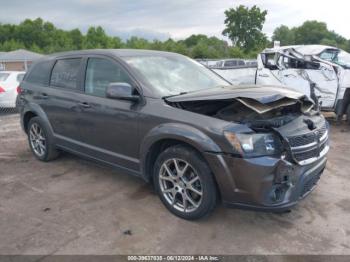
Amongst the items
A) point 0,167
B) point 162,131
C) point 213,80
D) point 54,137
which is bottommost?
point 0,167

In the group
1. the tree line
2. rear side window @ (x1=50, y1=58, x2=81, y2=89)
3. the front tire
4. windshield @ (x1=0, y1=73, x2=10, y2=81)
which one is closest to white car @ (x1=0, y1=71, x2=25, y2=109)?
windshield @ (x1=0, y1=73, x2=10, y2=81)

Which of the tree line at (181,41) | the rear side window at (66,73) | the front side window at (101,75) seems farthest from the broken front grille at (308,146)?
the tree line at (181,41)

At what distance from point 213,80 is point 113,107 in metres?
1.45

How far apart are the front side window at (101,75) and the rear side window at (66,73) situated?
0.27 meters

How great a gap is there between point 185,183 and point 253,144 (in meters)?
0.84

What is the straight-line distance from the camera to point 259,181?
285cm

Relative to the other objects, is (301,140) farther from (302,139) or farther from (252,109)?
(252,109)

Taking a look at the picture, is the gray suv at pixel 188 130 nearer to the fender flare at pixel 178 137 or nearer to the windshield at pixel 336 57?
the fender flare at pixel 178 137

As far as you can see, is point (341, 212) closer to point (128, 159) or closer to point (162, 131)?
point (162, 131)

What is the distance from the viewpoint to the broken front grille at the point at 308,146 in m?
3.02

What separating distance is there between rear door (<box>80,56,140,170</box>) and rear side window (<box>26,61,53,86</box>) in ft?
3.57

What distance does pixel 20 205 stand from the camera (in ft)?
12.5

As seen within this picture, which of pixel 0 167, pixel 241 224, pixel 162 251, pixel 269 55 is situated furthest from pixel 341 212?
pixel 269 55

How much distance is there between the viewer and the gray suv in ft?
9.62
